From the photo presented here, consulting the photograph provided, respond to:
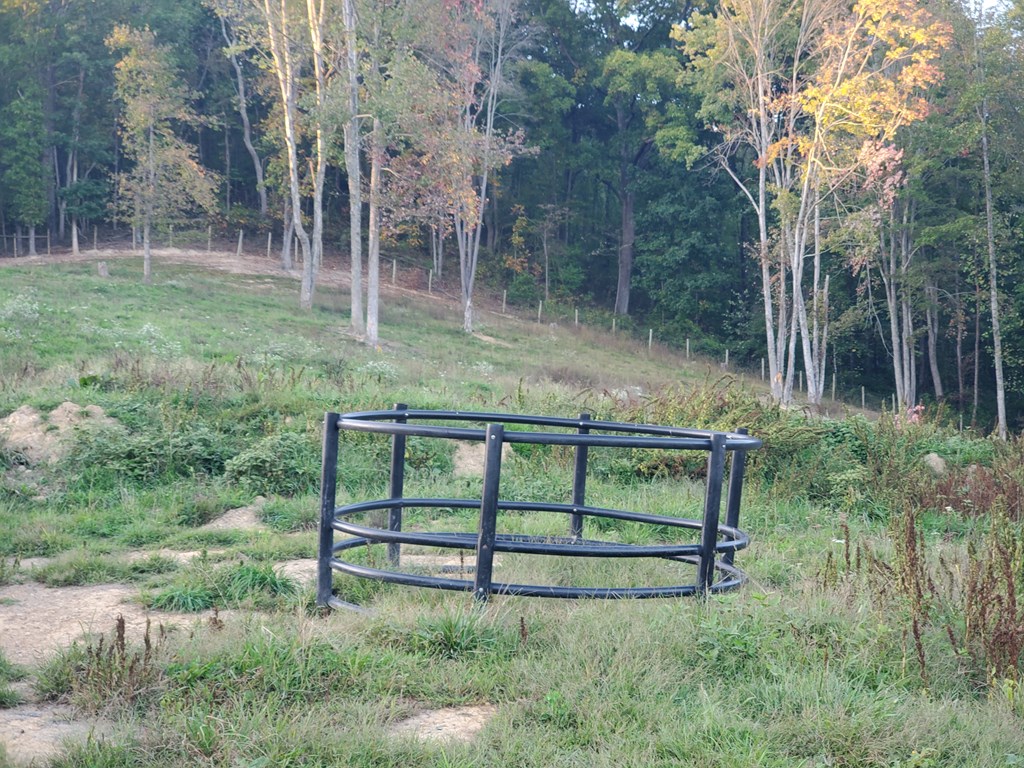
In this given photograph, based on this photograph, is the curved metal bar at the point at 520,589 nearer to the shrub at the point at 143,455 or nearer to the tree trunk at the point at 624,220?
the shrub at the point at 143,455

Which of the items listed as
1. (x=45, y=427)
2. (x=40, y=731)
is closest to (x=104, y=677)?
(x=40, y=731)

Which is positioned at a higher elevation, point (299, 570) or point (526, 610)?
point (526, 610)

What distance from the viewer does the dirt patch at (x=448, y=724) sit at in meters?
3.51

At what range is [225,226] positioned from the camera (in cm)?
5594

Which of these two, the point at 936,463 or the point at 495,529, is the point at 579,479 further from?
the point at 936,463

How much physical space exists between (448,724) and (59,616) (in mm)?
2699

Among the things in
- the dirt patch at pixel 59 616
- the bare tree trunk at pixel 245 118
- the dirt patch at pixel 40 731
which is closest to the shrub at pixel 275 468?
the dirt patch at pixel 59 616

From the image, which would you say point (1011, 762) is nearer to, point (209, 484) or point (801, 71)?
point (209, 484)

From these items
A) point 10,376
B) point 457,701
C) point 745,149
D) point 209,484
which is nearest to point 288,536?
point 209,484

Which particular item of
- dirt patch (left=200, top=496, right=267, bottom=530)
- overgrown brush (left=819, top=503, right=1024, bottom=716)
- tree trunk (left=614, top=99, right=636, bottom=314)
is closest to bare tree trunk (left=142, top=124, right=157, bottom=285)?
tree trunk (left=614, top=99, right=636, bottom=314)

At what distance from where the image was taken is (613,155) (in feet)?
193

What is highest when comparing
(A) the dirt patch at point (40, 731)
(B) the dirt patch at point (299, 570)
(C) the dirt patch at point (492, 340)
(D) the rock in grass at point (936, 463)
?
(A) the dirt patch at point (40, 731)

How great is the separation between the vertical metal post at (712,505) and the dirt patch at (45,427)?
725 centimetres

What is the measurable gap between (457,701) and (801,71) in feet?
108
